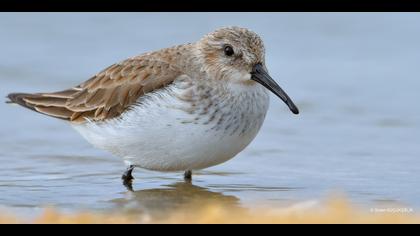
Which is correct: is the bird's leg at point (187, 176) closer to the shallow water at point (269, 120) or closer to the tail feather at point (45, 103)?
the shallow water at point (269, 120)

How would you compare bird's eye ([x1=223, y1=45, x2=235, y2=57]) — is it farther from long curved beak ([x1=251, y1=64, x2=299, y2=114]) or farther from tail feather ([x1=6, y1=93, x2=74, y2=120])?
tail feather ([x1=6, y1=93, x2=74, y2=120])

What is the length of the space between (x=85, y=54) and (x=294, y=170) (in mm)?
6070

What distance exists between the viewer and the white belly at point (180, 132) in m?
8.68

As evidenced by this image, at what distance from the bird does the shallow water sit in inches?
20.5

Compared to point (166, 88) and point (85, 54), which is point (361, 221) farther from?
point (85, 54)

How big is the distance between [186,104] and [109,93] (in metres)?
1.20

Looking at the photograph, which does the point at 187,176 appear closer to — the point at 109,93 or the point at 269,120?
the point at 109,93

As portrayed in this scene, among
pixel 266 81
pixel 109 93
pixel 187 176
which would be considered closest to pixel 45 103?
pixel 109 93

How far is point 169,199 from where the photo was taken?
29.9 ft

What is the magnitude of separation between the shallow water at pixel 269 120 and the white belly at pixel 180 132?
44cm

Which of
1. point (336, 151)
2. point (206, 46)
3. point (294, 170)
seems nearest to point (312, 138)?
point (336, 151)

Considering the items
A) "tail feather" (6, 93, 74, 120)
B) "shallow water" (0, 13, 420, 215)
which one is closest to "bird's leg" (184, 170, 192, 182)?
"shallow water" (0, 13, 420, 215)

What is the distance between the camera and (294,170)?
1053cm
